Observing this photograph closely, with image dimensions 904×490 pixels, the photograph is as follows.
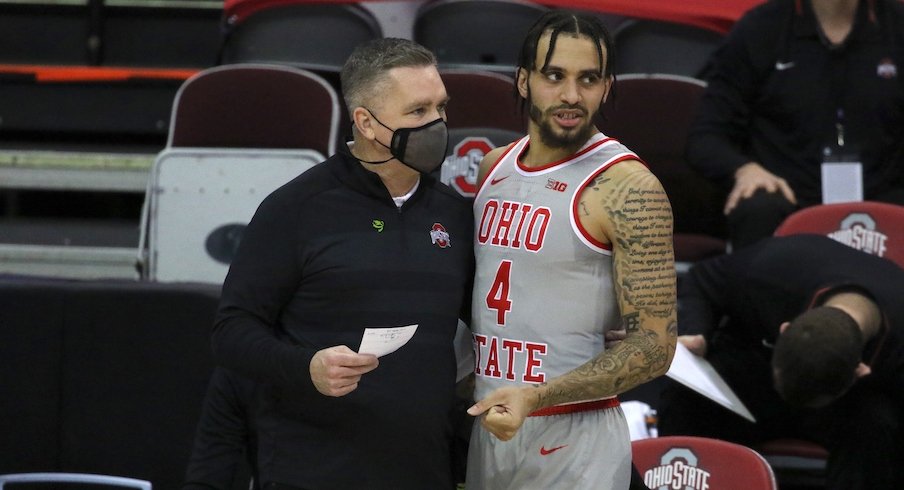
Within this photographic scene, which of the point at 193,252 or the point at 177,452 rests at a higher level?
the point at 193,252

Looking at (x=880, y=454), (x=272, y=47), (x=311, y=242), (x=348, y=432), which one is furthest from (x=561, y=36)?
(x=272, y=47)

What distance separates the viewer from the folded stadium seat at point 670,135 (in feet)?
18.4

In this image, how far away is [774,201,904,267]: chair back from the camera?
447 cm

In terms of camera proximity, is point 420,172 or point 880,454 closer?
point 420,172

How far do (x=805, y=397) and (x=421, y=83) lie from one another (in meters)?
1.64

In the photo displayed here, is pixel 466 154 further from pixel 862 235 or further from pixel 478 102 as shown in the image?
pixel 862 235

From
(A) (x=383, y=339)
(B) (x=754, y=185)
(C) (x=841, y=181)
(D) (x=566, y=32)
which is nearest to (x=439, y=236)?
(A) (x=383, y=339)

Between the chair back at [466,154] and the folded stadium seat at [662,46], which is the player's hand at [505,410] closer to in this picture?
the chair back at [466,154]

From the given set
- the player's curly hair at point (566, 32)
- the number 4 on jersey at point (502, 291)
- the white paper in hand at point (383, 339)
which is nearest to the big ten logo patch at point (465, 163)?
the player's curly hair at point (566, 32)

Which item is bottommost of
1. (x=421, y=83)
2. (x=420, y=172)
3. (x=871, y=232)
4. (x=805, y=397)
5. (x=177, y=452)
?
(x=177, y=452)

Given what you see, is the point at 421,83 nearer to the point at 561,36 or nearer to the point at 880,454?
the point at 561,36

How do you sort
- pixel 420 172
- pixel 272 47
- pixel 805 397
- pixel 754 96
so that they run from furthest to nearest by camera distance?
1. pixel 272 47
2. pixel 754 96
3. pixel 805 397
4. pixel 420 172

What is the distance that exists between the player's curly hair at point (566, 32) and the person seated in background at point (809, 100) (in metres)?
2.24

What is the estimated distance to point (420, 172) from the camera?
2951mm
